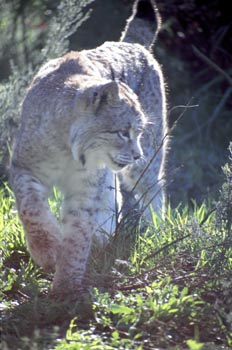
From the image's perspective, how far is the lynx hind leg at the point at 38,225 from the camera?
4.61 m

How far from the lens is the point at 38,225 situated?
4.62 meters

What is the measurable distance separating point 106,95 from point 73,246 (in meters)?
0.74

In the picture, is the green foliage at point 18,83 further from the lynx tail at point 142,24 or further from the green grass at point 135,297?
the green grass at point 135,297

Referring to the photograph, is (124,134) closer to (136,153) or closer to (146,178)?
(136,153)

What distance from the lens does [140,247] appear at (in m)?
4.89

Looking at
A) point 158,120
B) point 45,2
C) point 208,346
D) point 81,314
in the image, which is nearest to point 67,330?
point 81,314

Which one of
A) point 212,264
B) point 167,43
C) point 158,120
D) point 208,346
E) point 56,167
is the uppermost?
point 167,43

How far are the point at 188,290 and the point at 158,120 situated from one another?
2125mm

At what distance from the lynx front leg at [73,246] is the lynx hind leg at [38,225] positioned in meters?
0.07

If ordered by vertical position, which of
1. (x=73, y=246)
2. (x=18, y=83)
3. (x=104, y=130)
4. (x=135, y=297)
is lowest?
(x=135, y=297)

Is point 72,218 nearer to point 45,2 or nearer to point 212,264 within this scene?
point 212,264

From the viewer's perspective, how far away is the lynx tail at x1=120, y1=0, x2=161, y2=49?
6.33 m

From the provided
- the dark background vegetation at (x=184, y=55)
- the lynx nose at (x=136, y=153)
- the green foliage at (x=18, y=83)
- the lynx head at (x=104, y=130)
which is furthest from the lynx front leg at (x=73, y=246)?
the dark background vegetation at (x=184, y=55)

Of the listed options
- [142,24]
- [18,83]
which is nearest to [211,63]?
[142,24]
